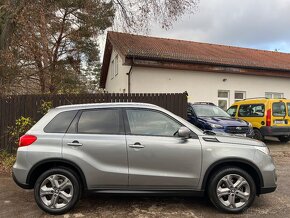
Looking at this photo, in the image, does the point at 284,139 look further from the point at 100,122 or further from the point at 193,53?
the point at 100,122

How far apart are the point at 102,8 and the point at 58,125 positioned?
1118cm

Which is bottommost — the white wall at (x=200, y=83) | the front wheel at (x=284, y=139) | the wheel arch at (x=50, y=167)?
the front wheel at (x=284, y=139)

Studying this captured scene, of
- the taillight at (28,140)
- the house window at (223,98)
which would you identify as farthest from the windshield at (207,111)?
the taillight at (28,140)

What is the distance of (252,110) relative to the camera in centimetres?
1384

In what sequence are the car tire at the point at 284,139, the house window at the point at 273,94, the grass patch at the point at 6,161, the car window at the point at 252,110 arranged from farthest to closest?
the house window at the point at 273,94 → the car tire at the point at 284,139 → the car window at the point at 252,110 → the grass patch at the point at 6,161

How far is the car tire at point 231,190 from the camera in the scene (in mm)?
5367

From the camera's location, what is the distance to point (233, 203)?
5.39 meters

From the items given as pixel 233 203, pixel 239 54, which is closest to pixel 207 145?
pixel 233 203

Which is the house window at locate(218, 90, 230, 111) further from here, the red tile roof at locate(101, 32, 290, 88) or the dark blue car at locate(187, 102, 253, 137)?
the dark blue car at locate(187, 102, 253, 137)

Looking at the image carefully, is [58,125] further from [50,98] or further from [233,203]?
[50,98]

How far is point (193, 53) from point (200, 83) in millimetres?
1961

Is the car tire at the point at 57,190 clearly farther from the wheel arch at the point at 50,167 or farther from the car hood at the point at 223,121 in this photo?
the car hood at the point at 223,121

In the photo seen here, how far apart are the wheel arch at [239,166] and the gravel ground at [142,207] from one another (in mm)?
415

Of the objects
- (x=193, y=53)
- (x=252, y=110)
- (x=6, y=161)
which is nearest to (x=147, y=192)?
(x=6, y=161)
